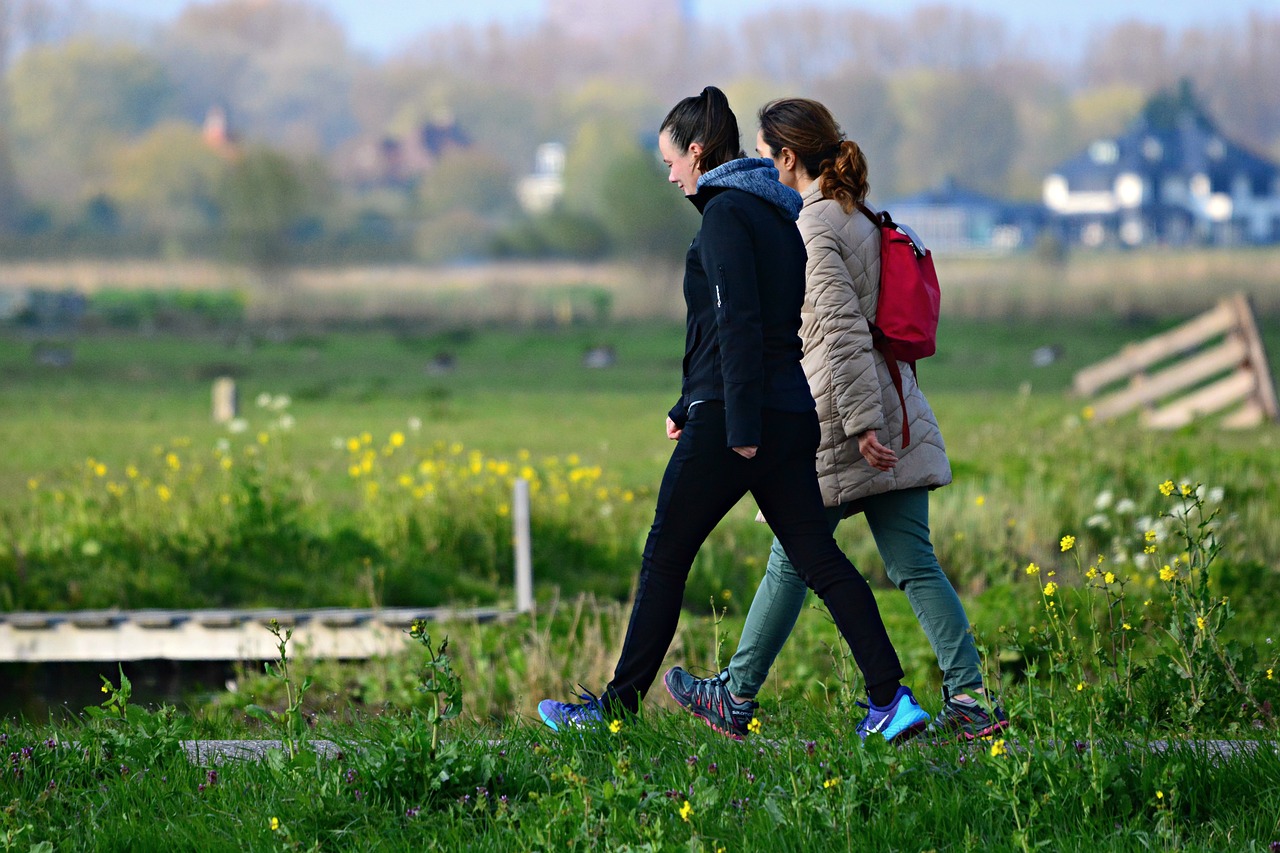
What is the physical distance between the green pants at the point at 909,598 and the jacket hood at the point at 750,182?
34.7 inches

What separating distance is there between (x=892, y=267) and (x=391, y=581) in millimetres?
Result: 5216

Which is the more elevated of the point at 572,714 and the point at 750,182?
the point at 750,182

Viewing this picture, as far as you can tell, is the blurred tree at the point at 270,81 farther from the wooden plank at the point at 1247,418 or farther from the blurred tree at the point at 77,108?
the wooden plank at the point at 1247,418

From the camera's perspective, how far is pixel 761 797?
3285 mm

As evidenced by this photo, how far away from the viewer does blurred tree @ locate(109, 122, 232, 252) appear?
48.4m

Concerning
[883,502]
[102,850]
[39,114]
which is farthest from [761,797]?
[39,114]

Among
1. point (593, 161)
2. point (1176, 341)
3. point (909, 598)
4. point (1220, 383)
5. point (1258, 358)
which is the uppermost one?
point (593, 161)

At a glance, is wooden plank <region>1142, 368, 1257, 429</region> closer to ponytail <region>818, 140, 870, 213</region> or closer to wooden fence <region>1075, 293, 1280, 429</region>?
wooden fence <region>1075, 293, 1280, 429</region>

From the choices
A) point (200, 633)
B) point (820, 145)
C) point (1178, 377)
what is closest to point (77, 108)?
point (1178, 377)

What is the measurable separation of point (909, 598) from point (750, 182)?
3.99 feet

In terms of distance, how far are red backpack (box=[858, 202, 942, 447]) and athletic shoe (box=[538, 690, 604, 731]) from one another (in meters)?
1.13

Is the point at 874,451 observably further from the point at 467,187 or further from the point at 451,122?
the point at 451,122

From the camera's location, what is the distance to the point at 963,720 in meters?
3.88

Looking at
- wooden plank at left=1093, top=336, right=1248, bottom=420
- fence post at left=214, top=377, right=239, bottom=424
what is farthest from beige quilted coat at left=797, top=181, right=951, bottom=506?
fence post at left=214, top=377, right=239, bottom=424
